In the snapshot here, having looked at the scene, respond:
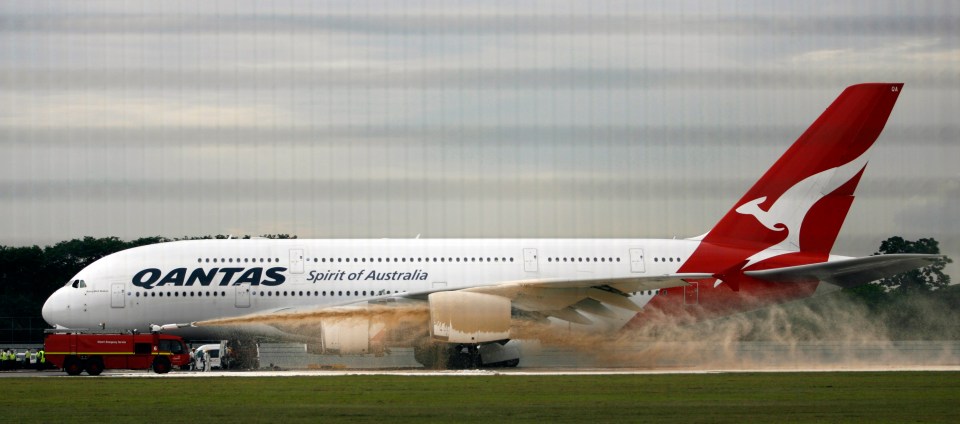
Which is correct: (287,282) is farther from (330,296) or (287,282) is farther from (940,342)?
(940,342)

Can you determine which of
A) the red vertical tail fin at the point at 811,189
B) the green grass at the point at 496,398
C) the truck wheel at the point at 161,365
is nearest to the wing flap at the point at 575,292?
the red vertical tail fin at the point at 811,189

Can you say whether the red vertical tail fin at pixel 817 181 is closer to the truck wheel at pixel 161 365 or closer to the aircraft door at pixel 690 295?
the aircraft door at pixel 690 295

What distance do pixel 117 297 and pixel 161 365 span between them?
5.18 meters

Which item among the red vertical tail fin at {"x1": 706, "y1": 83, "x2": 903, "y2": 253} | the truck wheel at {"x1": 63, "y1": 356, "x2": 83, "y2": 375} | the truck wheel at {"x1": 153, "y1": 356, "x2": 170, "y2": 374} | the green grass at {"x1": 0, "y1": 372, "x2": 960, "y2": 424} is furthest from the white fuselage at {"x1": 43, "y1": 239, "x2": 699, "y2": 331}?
the green grass at {"x1": 0, "y1": 372, "x2": 960, "y2": 424}

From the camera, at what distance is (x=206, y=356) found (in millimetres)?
43188

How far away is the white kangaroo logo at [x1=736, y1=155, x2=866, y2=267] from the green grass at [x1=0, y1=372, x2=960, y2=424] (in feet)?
31.0

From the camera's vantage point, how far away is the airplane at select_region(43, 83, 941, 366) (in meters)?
42.6

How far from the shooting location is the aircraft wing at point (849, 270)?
3978cm

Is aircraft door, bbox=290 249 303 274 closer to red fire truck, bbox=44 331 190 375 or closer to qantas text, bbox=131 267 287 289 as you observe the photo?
qantas text, bbox=131 267 287 289

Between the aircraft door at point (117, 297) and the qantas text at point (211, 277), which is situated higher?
the qantas text at point (211, 277)

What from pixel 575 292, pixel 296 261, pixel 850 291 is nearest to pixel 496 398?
pixel 575 292

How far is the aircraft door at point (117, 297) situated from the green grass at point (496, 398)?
709 centimetres

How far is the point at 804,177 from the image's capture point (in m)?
45.3

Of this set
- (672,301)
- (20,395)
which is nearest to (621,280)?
(672,301)
